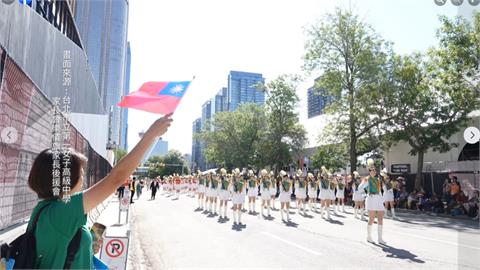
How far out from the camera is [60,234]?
208cm

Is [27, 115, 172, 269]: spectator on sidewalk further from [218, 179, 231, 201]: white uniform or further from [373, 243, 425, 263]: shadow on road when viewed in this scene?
[218, 179, 231, 201]: white uniform

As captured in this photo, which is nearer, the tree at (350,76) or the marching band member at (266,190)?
the marching band member at (266,190)

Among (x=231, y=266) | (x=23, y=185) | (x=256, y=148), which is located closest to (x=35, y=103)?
(x=23, y=185)

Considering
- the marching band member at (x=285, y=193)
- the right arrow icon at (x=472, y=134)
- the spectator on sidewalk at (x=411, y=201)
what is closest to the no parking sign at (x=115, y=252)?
the marching band member at (x=285, y=193)

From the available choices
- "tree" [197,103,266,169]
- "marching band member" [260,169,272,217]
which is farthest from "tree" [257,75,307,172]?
"marching band member" [260,169,272,217]

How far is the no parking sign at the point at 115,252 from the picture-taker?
16.4 ft

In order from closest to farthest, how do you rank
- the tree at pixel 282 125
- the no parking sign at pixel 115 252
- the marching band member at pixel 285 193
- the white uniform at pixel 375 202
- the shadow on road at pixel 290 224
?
the no parking sign at pixel 115 252, the white uniform at pixel 375 202, the shadow on road at pixel 290 224, the marching band member at pixel 285 193, the tree at pixel 282 125

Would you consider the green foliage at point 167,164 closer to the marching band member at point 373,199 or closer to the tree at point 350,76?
the tree at point 350,76

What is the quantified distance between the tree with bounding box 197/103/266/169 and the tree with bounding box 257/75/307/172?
4993mm

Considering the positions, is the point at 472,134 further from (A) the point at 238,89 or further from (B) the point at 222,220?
(A) the point at 238,89

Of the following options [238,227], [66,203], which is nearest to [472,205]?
[238,227]

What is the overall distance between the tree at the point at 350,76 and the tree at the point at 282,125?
11.3 metres

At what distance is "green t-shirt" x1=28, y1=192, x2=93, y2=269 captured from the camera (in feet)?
6.77

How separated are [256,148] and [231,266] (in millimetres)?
47100
